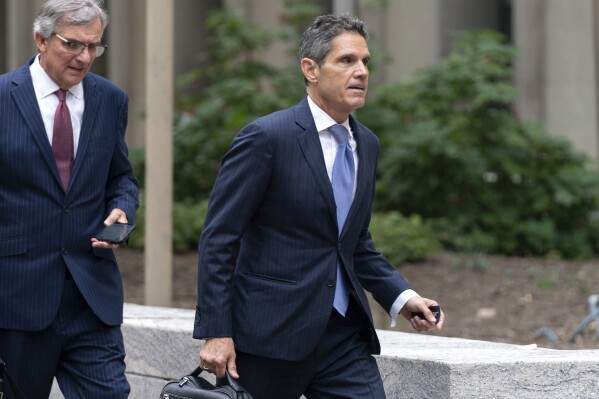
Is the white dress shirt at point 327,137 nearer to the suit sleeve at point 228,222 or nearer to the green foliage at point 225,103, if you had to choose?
the suit sleeve at point 228,222

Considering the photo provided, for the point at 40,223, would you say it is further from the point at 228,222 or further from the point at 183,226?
the point at 183,226

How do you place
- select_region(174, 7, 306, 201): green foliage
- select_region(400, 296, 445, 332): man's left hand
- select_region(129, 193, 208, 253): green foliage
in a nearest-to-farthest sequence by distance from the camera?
select_region(400, 296, 445, 332): man's left hand → select_region(129, 193, 208, 253): green foliage → select_region(174, 7, 306, 201): green foliage

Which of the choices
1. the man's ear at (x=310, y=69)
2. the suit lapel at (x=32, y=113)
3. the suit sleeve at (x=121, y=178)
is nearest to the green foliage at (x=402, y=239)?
the suit sleeve at (x=121, y=178)

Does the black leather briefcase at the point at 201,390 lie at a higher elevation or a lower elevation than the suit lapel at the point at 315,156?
lower

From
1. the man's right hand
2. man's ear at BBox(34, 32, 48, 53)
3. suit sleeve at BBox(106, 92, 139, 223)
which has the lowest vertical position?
the man's right hand

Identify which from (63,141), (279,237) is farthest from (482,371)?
(63,141)

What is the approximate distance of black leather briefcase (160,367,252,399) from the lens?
400cm

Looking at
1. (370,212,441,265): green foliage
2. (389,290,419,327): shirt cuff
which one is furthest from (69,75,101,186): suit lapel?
(370,212,441,265): green foliage

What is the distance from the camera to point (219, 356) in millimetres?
4059

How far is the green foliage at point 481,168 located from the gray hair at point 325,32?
8.47 m

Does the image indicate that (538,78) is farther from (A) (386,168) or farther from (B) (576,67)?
(A) (386,168)

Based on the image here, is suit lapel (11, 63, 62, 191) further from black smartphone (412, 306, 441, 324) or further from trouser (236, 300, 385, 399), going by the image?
black smartphone (412, 306, 441, 324)

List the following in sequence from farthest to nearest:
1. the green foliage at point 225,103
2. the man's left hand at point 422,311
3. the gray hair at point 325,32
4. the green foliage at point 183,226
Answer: the green foliage at point 225,103
the green foliage at point 183,226
the man's left hand at point 422,311
the gray hair at point 325,32

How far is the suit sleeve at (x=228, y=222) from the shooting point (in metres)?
4.08
